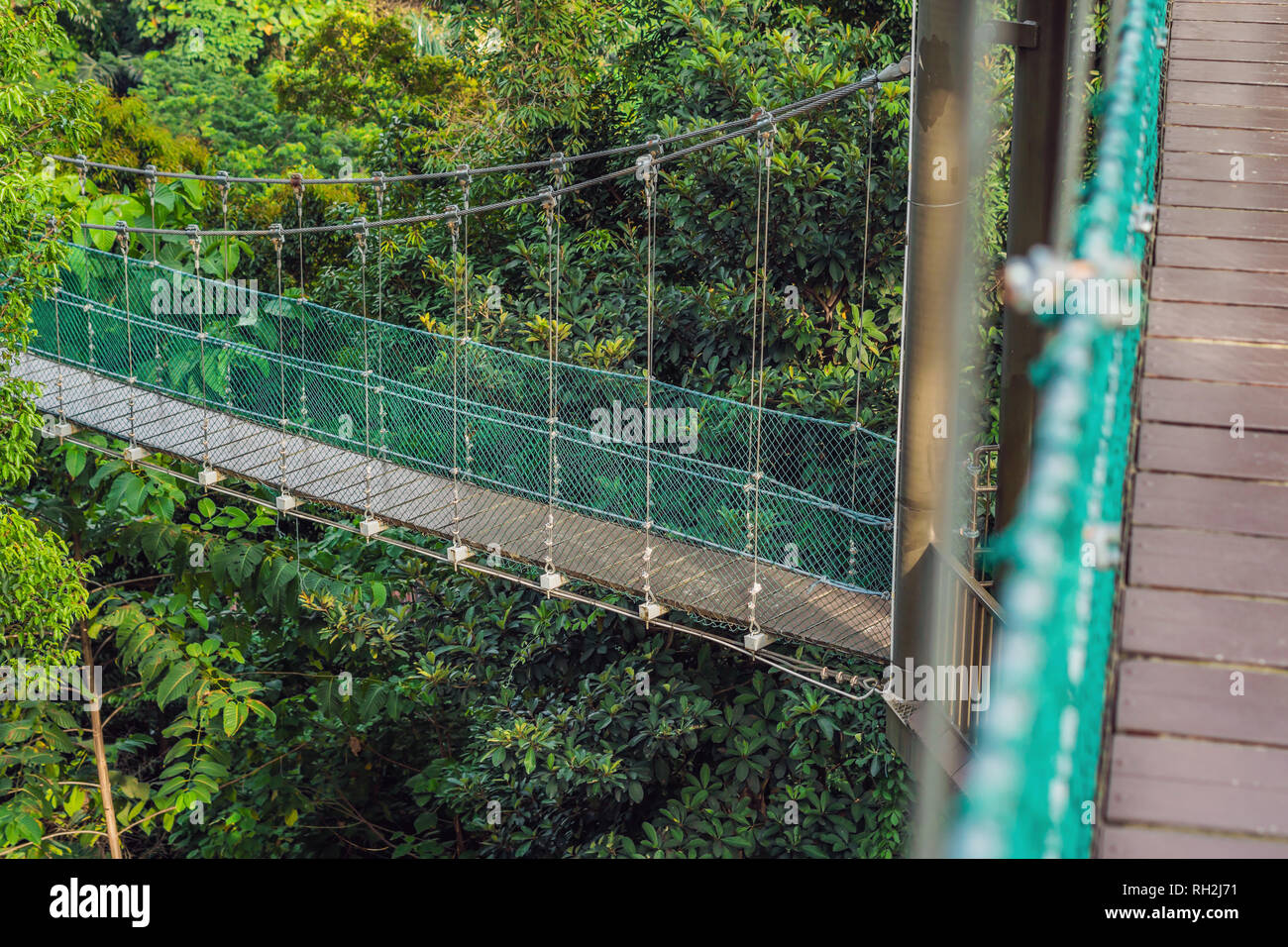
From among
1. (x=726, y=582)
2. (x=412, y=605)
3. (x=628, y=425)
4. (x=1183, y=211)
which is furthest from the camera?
(x=412, y=605)

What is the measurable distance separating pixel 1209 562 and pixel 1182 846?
0.33 metres

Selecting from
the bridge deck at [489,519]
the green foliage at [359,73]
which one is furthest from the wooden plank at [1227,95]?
the green foliage at [359,73]

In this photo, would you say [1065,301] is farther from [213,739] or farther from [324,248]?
[324,248]

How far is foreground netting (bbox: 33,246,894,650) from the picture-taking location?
3932mm

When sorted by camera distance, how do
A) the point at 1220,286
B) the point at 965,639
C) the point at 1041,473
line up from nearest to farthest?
the point at 1041,473 < the point at 1220,286 < the point at 965,639

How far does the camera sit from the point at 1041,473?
2.79 feet

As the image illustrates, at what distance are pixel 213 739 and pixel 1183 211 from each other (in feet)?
19.5

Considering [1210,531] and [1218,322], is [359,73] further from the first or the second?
[1210,531]

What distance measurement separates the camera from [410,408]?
4656 millimetres

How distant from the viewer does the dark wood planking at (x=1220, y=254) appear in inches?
66.3

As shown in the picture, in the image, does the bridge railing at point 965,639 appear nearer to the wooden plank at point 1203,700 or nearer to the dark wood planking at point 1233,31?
the dark wood planking at point 1233,31

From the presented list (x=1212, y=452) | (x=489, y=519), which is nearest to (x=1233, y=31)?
(x=1212, y=452)

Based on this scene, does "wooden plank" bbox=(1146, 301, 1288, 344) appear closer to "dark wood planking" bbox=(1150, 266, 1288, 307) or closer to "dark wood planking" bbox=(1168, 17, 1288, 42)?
"dark wood planking" bbox=(1150, 266, 1288, 307)
